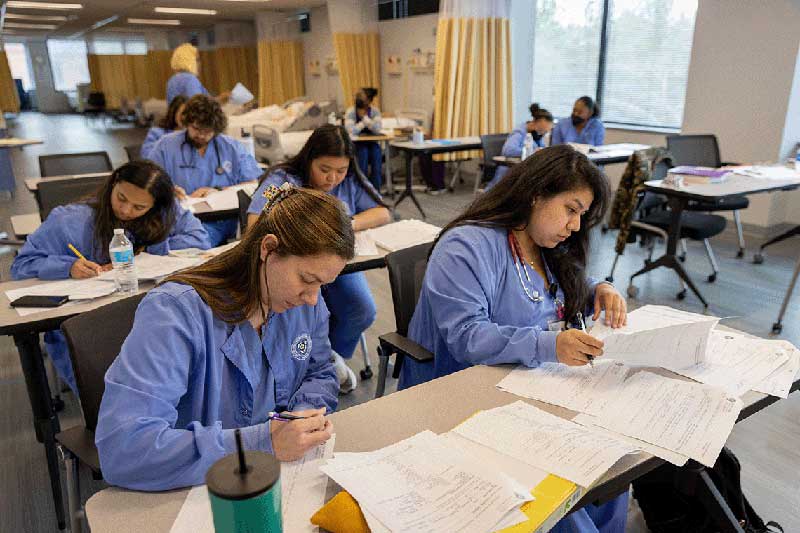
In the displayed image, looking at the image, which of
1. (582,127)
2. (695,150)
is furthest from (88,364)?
(582,127)

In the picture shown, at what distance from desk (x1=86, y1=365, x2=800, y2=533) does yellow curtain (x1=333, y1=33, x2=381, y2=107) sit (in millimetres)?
8215

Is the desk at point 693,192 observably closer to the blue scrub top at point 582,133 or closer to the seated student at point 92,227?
the blue scrub top at point 582,133

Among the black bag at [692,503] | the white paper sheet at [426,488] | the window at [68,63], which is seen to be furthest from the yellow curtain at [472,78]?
the window at [68,63]

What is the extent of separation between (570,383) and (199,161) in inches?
114

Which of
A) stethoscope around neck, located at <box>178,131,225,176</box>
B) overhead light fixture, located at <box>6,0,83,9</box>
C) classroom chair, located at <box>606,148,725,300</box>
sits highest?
overhead light fixture, located at <box>6,0,83,9</box>

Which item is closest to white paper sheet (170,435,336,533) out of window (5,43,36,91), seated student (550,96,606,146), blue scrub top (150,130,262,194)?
blue scrub top (150,130,262,194)

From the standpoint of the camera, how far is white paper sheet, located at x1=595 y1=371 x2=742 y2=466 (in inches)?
45.0

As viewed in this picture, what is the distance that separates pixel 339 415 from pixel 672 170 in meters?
3.61

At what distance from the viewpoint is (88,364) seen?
1348mm

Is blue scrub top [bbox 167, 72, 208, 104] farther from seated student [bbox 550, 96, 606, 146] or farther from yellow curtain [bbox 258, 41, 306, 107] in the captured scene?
yellow curtain [bbox 258, 41, 306, 107]

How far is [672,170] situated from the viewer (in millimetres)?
4082

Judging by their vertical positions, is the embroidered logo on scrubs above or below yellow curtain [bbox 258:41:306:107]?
below

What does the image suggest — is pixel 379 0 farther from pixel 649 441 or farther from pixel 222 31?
pixel 649 441

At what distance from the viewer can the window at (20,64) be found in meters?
20.4
